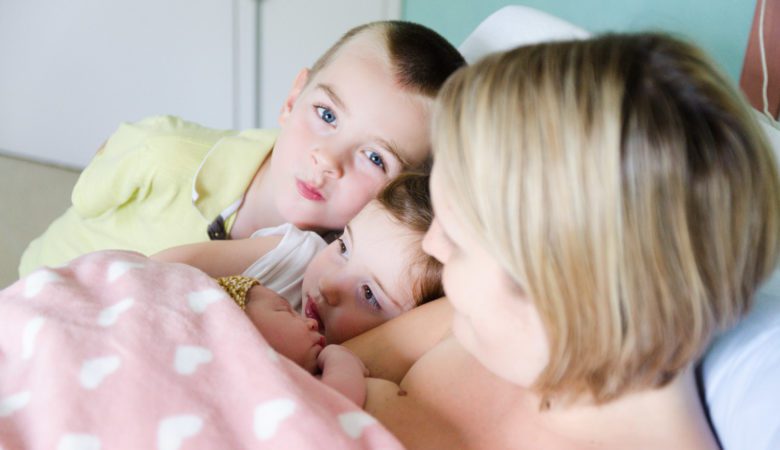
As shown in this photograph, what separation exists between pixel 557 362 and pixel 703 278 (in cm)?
13

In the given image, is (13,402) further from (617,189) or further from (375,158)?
(375,158)

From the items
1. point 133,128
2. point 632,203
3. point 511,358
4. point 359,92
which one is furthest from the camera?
point 133,128

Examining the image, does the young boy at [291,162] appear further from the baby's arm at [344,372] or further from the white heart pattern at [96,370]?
the white heart pattern at [96,370]

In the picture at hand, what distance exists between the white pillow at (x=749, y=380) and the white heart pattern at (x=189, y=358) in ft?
1.58

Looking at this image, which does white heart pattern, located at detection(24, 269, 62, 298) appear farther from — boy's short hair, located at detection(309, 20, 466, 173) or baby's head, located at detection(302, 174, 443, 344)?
boy's short hair, located at detection(309, 20, 466, 173)

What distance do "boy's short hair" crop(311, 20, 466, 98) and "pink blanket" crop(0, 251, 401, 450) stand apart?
1.95 ft

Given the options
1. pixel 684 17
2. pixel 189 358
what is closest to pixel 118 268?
pixel 189 358

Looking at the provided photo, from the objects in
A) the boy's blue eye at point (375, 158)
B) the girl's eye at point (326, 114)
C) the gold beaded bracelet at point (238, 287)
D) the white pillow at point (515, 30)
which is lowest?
the gold beaded bracelet at point (238, 287)

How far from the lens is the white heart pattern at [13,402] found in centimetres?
65

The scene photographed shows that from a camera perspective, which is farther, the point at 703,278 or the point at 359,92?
the point at 359,92

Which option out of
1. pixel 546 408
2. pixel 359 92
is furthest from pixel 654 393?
pixel 359 92

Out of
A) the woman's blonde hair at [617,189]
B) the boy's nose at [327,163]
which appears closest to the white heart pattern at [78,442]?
the woman's blonde hair at [617,189]

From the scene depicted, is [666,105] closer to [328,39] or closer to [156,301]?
[156,301]

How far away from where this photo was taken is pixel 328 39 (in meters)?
2.82
